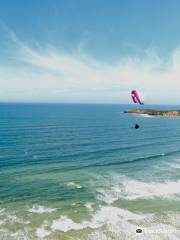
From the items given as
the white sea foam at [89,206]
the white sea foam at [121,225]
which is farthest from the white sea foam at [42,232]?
the white sea foam at [89,206]

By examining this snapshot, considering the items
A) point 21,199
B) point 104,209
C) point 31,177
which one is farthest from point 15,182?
point 104,209

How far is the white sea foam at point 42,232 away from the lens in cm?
3619

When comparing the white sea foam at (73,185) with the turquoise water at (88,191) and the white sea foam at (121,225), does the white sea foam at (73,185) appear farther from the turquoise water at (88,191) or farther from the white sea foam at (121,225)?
the white sea foam at (121,225)

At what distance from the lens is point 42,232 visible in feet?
121

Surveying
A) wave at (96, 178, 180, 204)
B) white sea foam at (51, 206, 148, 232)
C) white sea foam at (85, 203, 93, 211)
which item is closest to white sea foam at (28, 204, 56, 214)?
white sea foam at (51, 206, 148, 232)

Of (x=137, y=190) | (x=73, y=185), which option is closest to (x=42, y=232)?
(x=73, y=185)

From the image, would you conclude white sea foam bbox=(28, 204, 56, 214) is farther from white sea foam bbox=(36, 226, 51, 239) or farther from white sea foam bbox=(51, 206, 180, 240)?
white sea foam bbox=(36, 226, 51, 239)

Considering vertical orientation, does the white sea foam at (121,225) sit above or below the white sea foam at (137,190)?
below

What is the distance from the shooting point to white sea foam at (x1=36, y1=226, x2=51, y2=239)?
36188mm

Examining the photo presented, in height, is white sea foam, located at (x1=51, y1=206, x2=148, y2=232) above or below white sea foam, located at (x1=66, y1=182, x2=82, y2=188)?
below

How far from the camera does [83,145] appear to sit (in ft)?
300

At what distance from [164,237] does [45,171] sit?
32.4 m

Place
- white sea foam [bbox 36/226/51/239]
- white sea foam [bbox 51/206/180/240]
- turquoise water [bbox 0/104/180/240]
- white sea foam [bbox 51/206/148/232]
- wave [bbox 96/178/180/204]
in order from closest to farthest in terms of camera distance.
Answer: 1. white sea foam [bbox 36/226/51/239]
2. white sea foam [bbox 51/206/180/240]
3. turquoise water [bbox 0/104/180/240]
4. white sea foam [bbox 51/206/148/232]
5. wave [bbox 96/178/180/204]

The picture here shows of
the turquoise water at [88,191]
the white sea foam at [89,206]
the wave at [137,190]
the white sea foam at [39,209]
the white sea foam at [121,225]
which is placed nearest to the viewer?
the white sea foam at [121,225]
